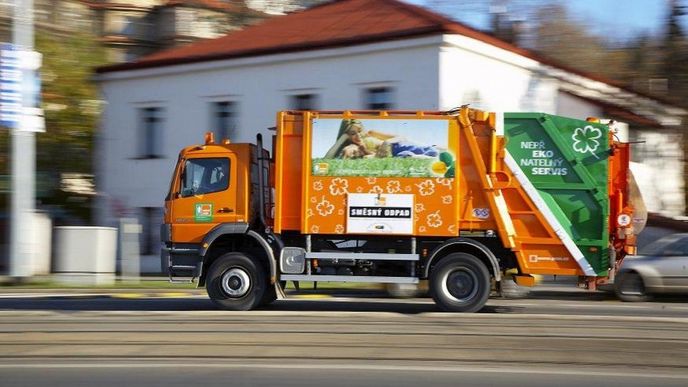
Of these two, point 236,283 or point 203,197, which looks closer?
point 236,283

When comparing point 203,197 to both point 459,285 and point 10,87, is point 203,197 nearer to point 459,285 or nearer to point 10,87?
point 459,285

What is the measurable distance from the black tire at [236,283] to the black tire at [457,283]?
2686 mm

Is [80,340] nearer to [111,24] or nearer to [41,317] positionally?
[41,317]

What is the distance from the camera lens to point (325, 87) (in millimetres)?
25719

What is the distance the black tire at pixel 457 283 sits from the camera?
1390cm

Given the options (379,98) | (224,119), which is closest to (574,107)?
(379,98)

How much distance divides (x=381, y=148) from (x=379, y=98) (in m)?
11.2

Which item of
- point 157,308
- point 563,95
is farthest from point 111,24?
point 157,308

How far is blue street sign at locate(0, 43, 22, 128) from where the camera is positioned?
2122cm

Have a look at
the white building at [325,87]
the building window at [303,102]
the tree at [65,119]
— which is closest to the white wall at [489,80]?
the white building at [325,87]

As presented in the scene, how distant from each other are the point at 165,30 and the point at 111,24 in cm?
503

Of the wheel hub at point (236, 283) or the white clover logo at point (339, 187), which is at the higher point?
the white clover logo at point (339, 187)

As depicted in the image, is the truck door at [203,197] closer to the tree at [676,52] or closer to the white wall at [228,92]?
the white wall at [228,92]

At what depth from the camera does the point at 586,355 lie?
9820 mm
